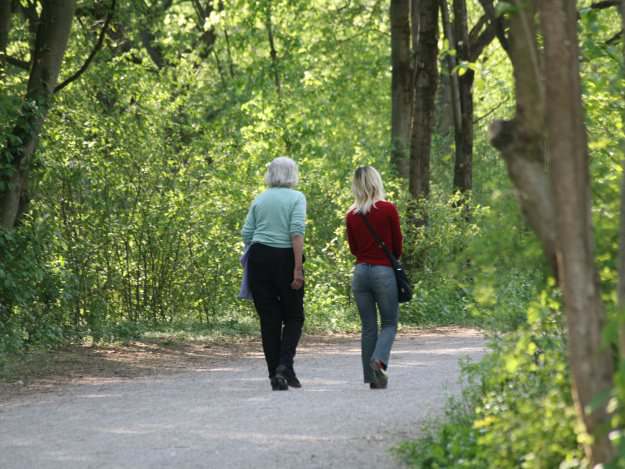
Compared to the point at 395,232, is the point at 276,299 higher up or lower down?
lower down

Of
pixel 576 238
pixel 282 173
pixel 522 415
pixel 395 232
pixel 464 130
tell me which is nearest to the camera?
pixel 576 238

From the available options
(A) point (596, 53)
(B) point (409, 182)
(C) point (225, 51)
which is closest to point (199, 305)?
(B) point (409, 182)

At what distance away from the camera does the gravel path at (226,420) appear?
25.4ft

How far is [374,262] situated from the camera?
36.6ft

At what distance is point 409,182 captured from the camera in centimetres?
2269

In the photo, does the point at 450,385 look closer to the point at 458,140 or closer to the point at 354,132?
the point at 458,140

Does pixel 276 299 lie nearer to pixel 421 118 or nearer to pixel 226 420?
pixel 226 420

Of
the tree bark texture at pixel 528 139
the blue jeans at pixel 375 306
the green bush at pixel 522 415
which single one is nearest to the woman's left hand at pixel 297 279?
the blue jeans at pixel 375 306

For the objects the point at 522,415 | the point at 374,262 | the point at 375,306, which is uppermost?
the point at 374,262

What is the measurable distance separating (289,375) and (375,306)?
1.04 m

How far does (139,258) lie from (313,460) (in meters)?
12.2

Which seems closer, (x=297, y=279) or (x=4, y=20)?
(x=297, y=279)

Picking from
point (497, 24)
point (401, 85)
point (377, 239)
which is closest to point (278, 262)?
point (377, 239)

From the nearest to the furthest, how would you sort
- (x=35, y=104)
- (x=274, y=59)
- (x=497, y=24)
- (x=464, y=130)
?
(x=497, y=24)
(x=35, y=104)
(x=464, y=130)
(x=274, y=59)
